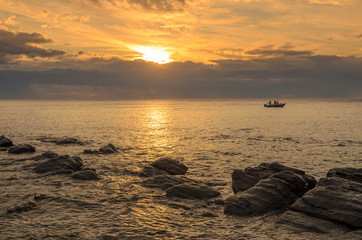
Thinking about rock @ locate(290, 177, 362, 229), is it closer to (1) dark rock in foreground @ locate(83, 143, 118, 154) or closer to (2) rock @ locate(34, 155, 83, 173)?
(2) rock @ locate(34, 155, 83, 173)

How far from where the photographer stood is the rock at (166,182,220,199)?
56.5 ft

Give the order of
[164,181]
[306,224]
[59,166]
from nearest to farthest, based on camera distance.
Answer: [306,224], [164,181], [59,166]

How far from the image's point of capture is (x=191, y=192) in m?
17.4

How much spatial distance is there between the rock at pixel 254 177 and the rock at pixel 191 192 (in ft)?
4.86

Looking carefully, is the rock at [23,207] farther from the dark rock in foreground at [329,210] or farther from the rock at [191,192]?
the dark rock in foreground at [329,210]

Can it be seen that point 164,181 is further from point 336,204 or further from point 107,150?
point 107,150

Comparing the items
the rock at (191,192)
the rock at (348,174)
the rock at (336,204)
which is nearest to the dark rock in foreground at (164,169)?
the rock at (191,192)

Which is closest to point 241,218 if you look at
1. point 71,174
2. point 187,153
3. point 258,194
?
point 258,194

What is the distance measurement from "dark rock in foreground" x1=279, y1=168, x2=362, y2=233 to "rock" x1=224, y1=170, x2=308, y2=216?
1262 mm

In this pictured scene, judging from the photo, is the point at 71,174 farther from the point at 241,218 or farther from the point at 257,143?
the point at 257,143

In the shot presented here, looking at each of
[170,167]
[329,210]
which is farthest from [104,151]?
[329,210]

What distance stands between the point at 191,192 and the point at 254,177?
430 centimetres

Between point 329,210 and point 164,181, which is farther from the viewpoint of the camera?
point 164,181

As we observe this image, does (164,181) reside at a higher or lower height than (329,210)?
lower
